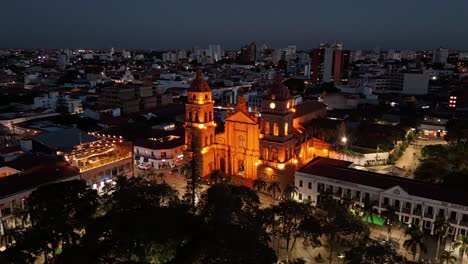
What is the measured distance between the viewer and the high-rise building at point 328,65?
159 meters

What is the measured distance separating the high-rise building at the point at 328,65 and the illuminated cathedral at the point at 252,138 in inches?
4238

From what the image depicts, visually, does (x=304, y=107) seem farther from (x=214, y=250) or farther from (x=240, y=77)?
(x=240, y=77)

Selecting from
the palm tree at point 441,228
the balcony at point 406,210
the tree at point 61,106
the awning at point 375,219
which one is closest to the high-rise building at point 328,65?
the tree at point 61,106

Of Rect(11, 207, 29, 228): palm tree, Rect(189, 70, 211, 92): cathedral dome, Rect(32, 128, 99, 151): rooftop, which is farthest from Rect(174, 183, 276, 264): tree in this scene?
Rect(32, 128, 99, 151): rooftop

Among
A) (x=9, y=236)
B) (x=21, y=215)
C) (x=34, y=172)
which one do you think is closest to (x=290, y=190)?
(x=21, y=215)

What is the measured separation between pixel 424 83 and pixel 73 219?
133 metres

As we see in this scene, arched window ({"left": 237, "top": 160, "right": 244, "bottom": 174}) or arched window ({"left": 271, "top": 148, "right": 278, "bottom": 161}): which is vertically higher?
arched window ({"left": 271, "top": 148, "right": 278, "bottom": 161})

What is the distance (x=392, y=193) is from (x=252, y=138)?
20138 millimetres

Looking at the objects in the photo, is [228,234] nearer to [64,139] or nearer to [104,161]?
[104,161]

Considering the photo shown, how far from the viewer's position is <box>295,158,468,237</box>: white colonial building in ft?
125

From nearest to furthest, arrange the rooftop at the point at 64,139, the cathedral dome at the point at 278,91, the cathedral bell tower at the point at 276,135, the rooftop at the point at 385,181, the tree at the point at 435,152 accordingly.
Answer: the rooftop at the point at 385,181 < the cathedral dome at the point at 278,91 < the cathedral bell tower at the point at 276,135 < the tree at the point at 435,152 < the rooftop at the point at 64,139

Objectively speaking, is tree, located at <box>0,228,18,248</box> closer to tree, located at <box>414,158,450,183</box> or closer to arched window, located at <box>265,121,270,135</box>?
arched window, located at <box>265,121,270,135</box>

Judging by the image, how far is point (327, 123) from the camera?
213 ft

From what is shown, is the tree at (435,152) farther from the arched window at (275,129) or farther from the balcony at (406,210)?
the arched window at (275,129)
